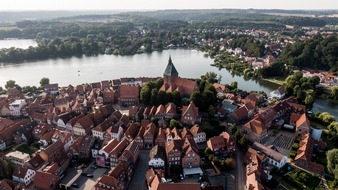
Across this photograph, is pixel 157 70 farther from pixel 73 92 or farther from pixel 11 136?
pixel 11 136

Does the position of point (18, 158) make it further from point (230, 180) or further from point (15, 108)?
point (230, 180)

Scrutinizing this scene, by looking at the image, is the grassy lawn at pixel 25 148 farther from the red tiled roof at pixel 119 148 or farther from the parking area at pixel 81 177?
the red tiled roof at pixel 119 148

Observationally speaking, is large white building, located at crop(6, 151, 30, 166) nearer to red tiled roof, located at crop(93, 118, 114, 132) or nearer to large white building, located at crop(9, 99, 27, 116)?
red tiled roof, located at crop(93, 118, 114, 132)

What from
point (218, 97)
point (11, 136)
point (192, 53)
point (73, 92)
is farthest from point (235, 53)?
point (11, 136)

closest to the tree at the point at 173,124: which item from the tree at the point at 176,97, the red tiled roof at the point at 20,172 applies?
the tree at the point at 176,97

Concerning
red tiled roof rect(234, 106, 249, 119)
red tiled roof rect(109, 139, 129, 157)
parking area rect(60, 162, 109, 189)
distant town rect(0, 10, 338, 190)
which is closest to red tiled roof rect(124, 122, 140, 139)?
distant town rect(0, 10, 338, 190)

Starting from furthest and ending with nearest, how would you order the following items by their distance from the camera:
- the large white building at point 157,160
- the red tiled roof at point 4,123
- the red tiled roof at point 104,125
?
the red tiled roof at point 4,123 < the red tiled roof at point 104,125 < the large white building at point 157,160
